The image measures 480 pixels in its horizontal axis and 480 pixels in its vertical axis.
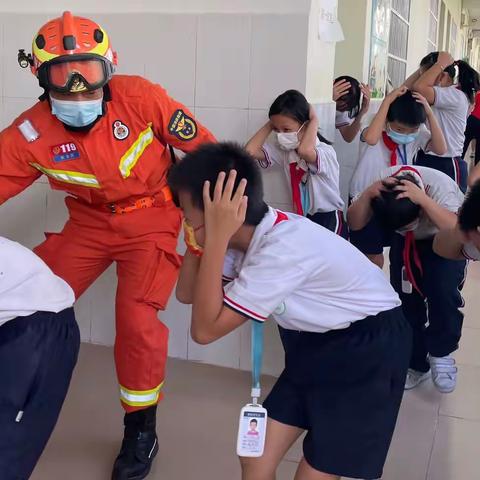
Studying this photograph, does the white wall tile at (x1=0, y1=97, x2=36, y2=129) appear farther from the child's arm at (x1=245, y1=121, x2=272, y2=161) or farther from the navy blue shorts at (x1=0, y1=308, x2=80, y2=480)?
the navy blue shorts at (x1=0, y1=308, x2=80, y2=480)

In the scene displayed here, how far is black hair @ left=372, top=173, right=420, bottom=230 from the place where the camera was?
2.37m

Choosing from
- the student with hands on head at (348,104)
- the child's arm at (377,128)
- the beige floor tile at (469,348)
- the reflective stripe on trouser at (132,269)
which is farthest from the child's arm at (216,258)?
the student with hands on head at (348,104)

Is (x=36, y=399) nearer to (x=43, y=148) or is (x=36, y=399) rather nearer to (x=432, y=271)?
(x=43, y=148)

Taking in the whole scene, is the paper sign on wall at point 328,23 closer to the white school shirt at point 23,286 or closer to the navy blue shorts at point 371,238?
the navy blue shorts at point 371,238

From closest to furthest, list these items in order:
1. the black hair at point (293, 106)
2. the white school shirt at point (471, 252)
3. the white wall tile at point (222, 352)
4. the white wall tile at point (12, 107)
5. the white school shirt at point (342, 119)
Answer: the white school shirt at point (471, 252)
the black hair at point (293, 106)
the white wall tile at point (222, 352)
the white wall tile at point (12, 107)
the white school shirt at point (342, 119)

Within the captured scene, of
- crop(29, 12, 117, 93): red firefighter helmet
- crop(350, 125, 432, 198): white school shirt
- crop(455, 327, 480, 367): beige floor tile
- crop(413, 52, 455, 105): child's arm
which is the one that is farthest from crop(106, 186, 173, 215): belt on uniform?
crop(413, 52, 455, 105): child's arm

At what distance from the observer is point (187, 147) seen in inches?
87.9

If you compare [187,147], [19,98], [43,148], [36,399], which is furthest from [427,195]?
[19,98]

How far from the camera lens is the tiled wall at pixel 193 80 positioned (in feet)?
9.04

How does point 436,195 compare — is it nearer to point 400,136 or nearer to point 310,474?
point 400,136

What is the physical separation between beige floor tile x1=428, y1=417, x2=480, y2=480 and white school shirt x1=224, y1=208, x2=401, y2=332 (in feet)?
3.02

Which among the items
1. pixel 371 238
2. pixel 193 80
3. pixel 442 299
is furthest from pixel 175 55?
pixel 442 299

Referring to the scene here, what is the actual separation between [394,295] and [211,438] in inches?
42.2

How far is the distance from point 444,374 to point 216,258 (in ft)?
5.74
